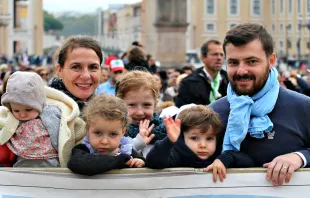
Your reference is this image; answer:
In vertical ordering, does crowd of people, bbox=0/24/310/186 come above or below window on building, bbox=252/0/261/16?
below

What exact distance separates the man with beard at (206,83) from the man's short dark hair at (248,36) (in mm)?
4942

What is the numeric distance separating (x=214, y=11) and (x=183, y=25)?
8084 centimetres

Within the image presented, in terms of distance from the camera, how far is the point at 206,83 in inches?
396

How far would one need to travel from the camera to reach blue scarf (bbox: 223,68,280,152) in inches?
188

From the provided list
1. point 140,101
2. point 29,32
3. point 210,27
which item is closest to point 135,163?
point 140,101

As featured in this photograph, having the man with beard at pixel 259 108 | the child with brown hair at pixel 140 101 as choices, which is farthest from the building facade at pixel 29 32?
the man with beard at pixel 259 108

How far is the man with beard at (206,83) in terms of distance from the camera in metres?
9.93

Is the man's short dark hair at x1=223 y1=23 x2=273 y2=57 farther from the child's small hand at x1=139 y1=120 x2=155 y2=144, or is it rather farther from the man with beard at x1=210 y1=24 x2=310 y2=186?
the child's small hand at x1=139 y1=120 x2=155 y2=144

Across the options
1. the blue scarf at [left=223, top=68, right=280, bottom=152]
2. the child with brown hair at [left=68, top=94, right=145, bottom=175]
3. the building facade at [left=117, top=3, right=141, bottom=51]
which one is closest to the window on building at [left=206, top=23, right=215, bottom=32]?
the building facade at [left=117, top=3, right=141, bottom=51]

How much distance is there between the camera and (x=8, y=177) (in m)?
4.64

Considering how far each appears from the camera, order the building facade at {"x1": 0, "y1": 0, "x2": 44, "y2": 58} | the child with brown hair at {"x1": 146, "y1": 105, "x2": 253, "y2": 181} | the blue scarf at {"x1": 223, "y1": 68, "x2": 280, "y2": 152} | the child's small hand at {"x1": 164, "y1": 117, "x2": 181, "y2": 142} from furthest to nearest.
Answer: the building facade at {"x1": 0, "y1": 0, "x2": 44, "y2": 58} < the blue scarf at {"x1": 223, "y1": 68, "x2": 280, "y2": 152} < the child with brown hair at {"x1": 146, "y1": 105, "x2": 253, "y2": 181} < the child's small hand at {"x1": 164, "y1": 117, "x2": 181, "y2": 142}

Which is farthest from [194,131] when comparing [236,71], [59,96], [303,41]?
[303,41]

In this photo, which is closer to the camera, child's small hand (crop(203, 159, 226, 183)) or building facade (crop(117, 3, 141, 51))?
child's small hand (crop(203, 159, 226, 183))

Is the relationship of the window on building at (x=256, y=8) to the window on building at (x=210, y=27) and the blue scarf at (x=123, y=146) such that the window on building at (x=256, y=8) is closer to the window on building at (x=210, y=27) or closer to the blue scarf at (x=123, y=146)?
the window on building at (x=210, y=27)
